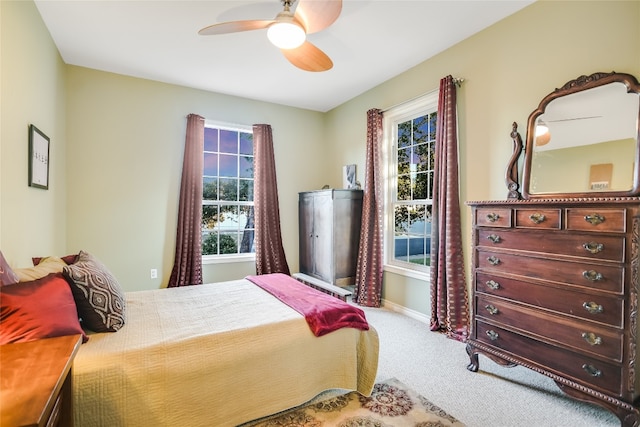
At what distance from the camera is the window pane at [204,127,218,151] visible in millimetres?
4395

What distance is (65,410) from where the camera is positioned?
1130mm

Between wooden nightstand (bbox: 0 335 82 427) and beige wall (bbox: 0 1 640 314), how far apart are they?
4.41 feet

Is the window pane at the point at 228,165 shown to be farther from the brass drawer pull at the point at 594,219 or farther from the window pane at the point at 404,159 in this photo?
the brass drawer pull at the point at 594,219

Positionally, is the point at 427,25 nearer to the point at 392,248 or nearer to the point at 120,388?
the point at 392,248

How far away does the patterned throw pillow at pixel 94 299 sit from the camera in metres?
1.67

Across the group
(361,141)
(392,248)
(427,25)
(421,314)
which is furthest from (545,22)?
(421,314)

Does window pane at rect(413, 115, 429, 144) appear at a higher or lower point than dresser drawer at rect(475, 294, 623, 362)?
higher

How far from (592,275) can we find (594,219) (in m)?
0.32

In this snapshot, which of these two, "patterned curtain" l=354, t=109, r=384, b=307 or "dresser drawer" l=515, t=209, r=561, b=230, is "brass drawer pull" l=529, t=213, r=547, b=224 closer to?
A: "dresser drawer" l=515, t=209, r=561, b=230

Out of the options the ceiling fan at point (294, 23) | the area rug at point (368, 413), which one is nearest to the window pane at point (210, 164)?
the ceiling fan at point (294, 23)

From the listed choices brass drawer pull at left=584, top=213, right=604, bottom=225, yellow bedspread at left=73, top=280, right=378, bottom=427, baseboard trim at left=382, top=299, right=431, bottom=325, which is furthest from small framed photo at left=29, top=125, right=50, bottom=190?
brass drawer pull at left=584, top=213, right=604, bottom=225

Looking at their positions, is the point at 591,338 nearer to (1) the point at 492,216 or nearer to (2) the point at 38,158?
(1) the point at 492,216

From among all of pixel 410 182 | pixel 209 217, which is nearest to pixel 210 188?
pixel 209 217

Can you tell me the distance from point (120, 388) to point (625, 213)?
265cm
